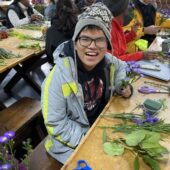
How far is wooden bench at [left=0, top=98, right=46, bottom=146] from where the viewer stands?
1945 millimetres

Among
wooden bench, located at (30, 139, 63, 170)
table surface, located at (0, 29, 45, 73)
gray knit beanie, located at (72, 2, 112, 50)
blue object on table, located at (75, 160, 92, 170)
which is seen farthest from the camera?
table surface, located at (0, 29, 45, 73)

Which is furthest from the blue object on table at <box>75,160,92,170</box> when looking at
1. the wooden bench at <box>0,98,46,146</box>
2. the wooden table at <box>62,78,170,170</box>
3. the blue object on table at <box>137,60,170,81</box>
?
the wooden bench at <box>0,98,46,146</box>

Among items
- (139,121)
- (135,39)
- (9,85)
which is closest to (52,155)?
(139,121)

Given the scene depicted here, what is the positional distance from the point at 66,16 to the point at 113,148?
1.64 m

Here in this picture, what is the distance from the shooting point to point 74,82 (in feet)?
4.20

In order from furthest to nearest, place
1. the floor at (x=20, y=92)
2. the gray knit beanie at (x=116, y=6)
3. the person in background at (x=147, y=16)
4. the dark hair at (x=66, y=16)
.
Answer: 1. the floor at (x=20, y=92)
2. the person in background at (x=147, y=16)
3. the dark hair at (x=66, y=16)
4. the gray knit beanie at (x=116, y=6)

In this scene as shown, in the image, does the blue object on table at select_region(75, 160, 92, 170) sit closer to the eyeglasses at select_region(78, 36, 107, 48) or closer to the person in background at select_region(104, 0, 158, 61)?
the eyeglasses at select_region(78, 36, 107, 48)

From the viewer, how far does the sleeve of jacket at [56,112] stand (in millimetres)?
1241

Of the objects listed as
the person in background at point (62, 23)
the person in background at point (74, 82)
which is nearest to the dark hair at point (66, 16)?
the person in background at point (62, 23)

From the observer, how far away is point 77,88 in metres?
1.30

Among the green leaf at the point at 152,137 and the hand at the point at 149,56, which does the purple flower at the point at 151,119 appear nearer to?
the green leaf at the point at 152,137

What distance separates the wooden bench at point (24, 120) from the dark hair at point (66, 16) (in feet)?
2.63

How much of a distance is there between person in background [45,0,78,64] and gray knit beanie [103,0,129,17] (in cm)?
53

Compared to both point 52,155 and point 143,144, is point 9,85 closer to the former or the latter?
point 52,155
